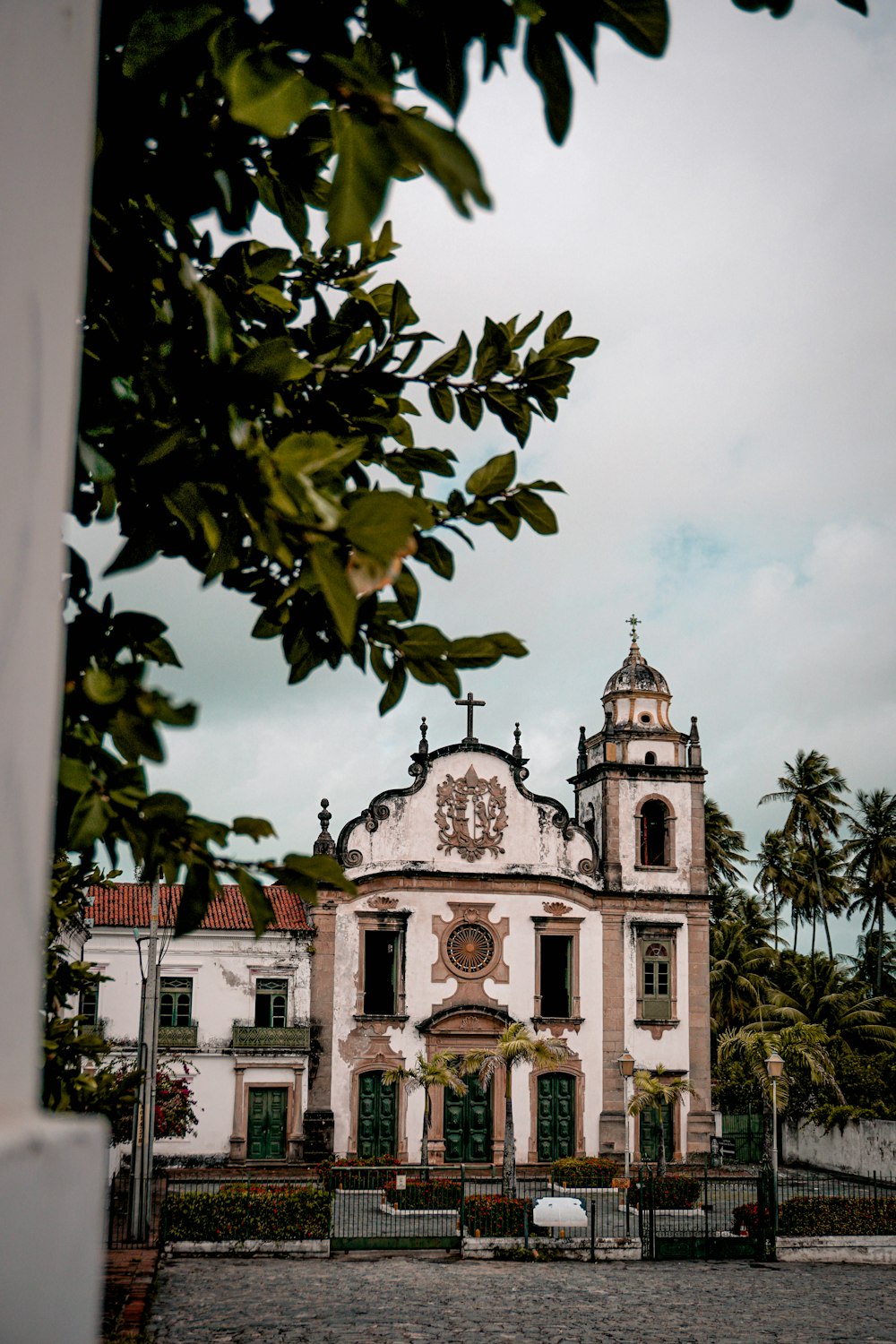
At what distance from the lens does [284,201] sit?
2.53m

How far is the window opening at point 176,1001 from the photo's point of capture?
27734 mm

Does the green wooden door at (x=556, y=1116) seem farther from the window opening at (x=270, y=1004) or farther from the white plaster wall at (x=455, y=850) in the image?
the window opening at (x=270, y=1004)

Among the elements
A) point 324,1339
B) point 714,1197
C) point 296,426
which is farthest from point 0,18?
point 714,1197

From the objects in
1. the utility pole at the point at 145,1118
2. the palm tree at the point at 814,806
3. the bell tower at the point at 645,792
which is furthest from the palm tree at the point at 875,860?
the utility pole at the point at 145,1118

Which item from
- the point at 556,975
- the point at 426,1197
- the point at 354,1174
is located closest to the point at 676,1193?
the point at 426,1197

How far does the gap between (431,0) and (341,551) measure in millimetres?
669

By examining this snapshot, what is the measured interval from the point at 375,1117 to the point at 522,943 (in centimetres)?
508

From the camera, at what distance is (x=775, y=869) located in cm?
4625

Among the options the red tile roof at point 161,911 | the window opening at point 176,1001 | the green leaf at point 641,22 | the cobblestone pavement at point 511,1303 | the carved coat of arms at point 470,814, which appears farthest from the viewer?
the carved coat of arms at point 470,814

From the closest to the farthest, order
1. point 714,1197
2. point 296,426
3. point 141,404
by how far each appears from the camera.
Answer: point 141,404 < point 296,426 < point 714,1197

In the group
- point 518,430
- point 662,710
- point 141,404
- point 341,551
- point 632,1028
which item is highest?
point 662,710

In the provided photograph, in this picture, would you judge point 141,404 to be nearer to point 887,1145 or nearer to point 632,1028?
point 632,1028

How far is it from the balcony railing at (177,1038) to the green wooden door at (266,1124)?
1667 millimetres

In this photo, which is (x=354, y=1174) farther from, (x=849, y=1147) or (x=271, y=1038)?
(x=849, y=1147)
